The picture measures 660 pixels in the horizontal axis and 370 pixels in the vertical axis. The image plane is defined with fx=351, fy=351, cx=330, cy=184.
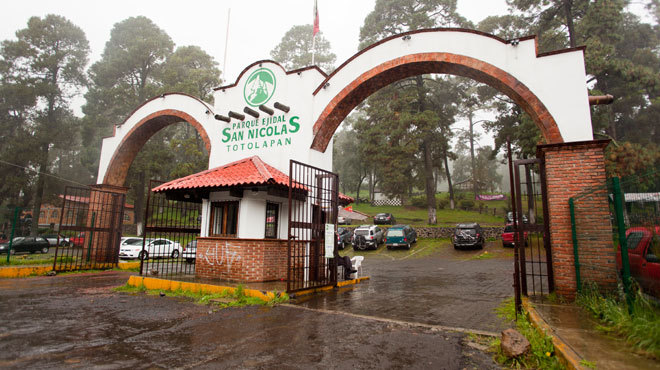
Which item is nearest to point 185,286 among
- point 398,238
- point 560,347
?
point 560,347

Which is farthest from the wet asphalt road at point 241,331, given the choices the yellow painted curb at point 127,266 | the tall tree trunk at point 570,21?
the tall tree trunk at point 570,21

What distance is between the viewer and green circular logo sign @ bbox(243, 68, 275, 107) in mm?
10891

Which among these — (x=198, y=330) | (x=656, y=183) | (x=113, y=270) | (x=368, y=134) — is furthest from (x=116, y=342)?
(x=368, y=134)

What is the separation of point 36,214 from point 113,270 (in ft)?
78.0

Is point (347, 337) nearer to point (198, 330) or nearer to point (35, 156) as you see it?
point (198, 330)

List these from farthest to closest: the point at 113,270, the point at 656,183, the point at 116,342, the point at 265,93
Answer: the point at 113,270 < the point at 265,93 < the point at 116,342 < the point at 656,183

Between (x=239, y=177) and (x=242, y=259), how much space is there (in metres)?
2.13

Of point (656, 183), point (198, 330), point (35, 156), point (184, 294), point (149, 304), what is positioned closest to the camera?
point (656, 183)

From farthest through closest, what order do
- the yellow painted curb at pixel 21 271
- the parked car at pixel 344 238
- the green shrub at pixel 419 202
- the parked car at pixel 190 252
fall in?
the green shrub at pixel 419 202 → the parked car at pixel 344 238 → the parked car at pixel 190 252 → the yellow painted curb at pixel 21 271

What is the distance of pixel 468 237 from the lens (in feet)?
69.1

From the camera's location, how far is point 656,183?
150 inches

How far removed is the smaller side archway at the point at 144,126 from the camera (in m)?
12.4

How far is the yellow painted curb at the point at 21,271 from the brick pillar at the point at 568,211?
50.2 feet

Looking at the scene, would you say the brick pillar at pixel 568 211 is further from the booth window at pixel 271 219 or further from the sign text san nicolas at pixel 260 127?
the booth window at pixel 271 219
